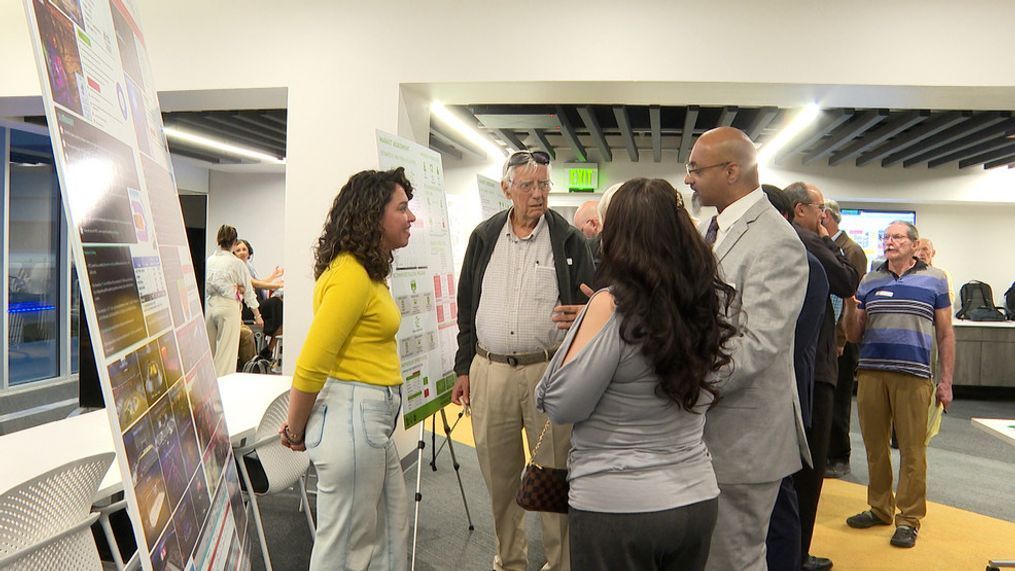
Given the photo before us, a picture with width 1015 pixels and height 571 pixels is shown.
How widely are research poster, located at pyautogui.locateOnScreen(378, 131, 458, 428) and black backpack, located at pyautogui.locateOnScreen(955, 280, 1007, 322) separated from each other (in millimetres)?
7849

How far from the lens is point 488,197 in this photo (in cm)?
581

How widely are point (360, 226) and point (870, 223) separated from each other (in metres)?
9.56

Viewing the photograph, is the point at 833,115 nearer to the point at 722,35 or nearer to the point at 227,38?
the point at 722,35

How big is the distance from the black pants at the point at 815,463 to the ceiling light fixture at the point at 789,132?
2988 millimetres

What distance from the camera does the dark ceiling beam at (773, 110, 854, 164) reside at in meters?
6.48

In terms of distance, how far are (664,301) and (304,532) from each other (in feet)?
9.47

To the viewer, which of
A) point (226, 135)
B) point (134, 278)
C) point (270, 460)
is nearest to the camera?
point (134, 278)

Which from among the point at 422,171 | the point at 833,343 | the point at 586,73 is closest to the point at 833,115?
the point at 586,73

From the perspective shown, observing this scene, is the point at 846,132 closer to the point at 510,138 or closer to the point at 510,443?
the point at 510,138

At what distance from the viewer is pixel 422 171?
3.66 metres

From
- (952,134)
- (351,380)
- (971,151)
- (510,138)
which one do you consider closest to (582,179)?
(510,138)

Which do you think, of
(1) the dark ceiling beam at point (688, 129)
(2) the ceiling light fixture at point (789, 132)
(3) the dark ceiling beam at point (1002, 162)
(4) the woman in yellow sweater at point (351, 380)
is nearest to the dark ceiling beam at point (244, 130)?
(1) the dark ceiling beam at point (688, 129)

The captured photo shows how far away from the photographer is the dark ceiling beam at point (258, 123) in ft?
25.4

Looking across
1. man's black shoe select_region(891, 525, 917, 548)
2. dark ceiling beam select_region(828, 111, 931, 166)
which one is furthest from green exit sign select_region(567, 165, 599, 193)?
man's black shoe select_region(891, 525, 917, 548)
